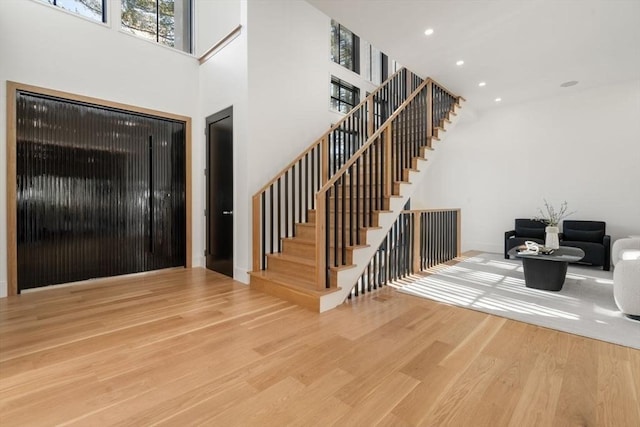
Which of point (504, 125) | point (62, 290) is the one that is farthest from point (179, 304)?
point (504, 125)

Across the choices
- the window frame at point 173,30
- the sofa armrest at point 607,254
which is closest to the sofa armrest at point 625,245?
the sofa armrest at point 607,254

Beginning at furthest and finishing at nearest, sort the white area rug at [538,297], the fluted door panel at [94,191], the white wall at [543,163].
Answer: the white wall at [543,163], the fluted door panel at [94,191], the white area rug at [538,297]

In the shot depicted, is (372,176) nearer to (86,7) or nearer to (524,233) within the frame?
(524,233)

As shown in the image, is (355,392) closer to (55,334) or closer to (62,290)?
(55,334)

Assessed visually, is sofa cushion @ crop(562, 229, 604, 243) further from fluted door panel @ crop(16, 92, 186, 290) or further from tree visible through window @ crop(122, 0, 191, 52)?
tree visible through window @ crop(122, 0, 191, 52)

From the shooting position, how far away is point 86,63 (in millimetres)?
3832

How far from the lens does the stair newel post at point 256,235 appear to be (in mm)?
3836

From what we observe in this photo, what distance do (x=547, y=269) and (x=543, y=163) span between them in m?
3.31

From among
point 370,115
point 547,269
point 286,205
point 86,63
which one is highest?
point 86,63

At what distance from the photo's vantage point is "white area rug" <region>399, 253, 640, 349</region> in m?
2.53

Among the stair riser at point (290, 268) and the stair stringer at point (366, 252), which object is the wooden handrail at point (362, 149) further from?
the stair riser at point (290, 268)

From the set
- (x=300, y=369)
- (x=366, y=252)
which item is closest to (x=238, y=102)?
(x=366, y=252)

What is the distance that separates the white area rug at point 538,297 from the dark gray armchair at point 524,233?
736 millimetres

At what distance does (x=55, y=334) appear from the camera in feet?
7.82
